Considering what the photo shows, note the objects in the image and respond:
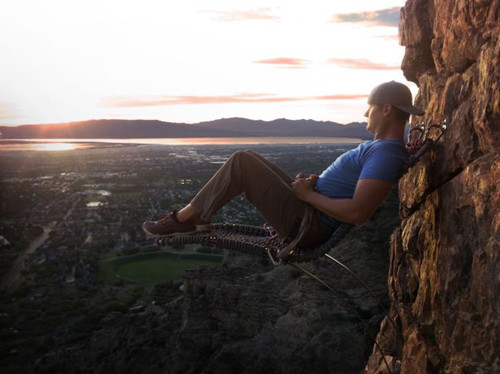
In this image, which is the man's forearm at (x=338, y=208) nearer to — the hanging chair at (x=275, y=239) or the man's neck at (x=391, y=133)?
the hanging chair at (x=275, y=239)

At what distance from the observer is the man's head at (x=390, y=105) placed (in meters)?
5.40

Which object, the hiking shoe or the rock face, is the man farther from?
the rock face

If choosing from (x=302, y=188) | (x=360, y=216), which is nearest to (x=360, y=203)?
(x=360, y=216)

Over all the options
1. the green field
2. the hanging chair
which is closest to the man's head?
the hanging chair

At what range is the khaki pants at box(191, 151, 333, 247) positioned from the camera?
588 centimetres

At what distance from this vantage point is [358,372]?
714 inches

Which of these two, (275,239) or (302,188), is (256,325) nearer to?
(275,239)

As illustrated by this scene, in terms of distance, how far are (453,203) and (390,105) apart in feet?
4.13

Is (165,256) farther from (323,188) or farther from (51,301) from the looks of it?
(323,188)

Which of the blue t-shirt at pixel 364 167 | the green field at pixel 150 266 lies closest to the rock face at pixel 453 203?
the blue t-shirt at pixel 364 167

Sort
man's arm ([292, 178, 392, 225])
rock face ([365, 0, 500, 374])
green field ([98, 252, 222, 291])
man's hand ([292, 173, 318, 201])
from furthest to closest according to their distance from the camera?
green field ([98, 252, 222, 291]) < man's hand ([292, 173, 318, 201]) < man's arm ([292, 178, 392, 225]) < rock face ([365, 0, 500, 374])

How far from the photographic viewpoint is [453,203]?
201 inches

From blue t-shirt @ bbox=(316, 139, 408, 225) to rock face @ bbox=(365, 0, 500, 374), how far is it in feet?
2.09

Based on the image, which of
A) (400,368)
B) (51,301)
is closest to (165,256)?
(51,301)
